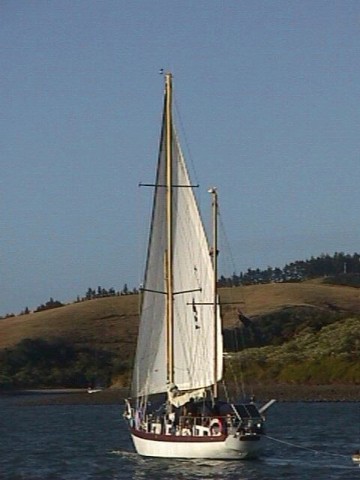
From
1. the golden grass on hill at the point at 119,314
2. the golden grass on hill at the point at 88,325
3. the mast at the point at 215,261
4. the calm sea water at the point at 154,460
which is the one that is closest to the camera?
the calm sea water at the point at 154,460

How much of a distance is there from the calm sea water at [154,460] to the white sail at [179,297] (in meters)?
3.26

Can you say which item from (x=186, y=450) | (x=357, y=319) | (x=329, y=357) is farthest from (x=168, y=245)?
(x=357, y=319)

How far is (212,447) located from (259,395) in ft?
171

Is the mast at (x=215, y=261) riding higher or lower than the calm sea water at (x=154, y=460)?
higher

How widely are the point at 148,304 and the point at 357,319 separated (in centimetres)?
8001

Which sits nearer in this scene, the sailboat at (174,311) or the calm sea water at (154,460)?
the calm sea water at (154,460)

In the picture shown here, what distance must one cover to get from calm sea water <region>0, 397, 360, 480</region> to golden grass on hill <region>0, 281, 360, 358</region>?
57743mm

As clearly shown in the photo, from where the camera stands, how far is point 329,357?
108688mm

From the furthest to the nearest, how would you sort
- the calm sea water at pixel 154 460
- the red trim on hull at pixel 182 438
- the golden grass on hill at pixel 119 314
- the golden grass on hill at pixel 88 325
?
the golden grass on hill at pixel 119 314 < the golden grass on hill at pixel 88 325 < the red trim on hull at pixel 182 438 < the calm sea water at pixel 154 460

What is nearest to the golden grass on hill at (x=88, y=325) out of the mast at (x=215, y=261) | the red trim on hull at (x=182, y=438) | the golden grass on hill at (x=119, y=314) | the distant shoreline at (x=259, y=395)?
the golden grass on hill at (x=119, y=314)

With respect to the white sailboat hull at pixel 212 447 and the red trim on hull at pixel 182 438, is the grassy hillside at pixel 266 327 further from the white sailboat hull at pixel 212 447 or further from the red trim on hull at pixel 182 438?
the white sailboat hull at pixel 212 447

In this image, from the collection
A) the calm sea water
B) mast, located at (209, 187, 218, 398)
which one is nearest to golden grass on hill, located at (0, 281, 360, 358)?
the calm sea water

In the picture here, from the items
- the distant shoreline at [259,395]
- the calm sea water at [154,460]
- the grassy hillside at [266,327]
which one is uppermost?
the grassy hillside at [266,327]

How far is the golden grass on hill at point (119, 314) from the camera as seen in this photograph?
141750mm
